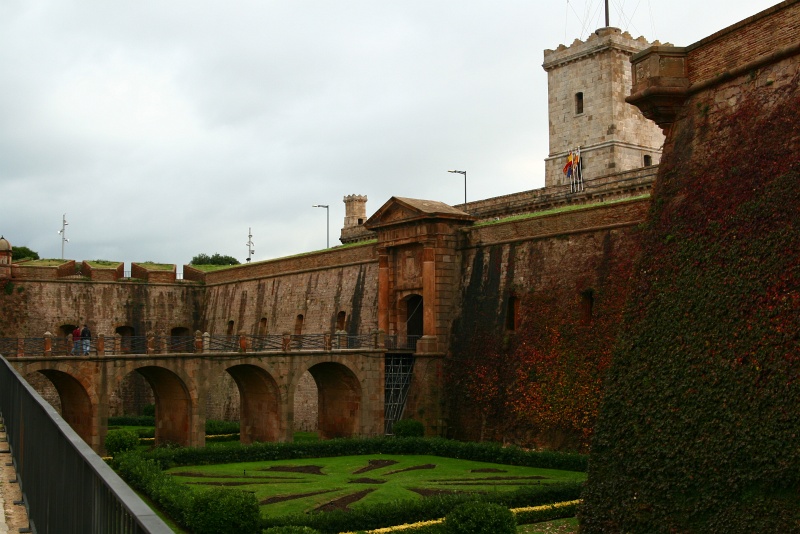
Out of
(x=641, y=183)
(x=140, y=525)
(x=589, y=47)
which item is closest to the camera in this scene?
(x=140, y=525)

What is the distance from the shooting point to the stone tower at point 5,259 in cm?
4166

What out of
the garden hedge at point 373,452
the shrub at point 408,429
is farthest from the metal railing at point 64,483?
the shrub at point 408,429

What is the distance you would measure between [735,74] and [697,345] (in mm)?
4680

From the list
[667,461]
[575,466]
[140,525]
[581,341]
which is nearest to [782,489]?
[667,461]

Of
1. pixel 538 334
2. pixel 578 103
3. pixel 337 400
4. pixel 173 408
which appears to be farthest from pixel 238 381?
pixel 578 103

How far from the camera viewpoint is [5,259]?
1657 inches

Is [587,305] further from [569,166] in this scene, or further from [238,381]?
[569,166]

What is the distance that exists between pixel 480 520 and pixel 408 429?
15.4 metres

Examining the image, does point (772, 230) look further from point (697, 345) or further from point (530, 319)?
point (530, 319)

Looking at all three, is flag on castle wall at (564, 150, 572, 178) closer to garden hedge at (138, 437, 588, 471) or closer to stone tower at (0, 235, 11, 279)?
garden hedge at (138, 437, 588, 471)

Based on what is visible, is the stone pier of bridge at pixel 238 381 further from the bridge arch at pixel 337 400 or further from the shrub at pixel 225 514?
the shrub at pixel 225 514

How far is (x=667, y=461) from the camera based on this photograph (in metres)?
13.9

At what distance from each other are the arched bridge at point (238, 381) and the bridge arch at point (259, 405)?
0.03 m

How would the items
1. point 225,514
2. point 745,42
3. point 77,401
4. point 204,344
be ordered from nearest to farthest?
1. point 745,42
2. point 225,514
3. point 77,401
4. point 204,344
